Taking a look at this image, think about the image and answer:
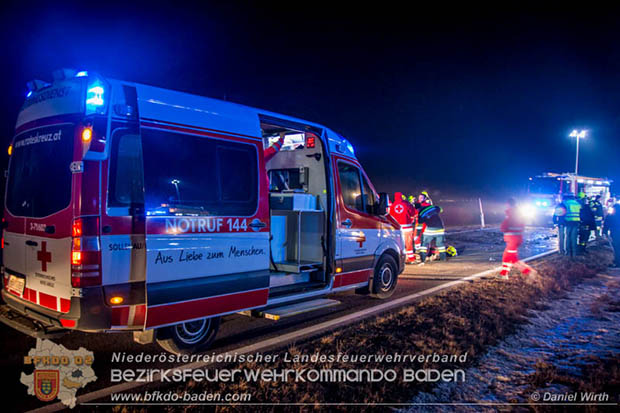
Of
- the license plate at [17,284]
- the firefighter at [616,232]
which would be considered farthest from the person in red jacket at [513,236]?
the license plate at [17,284]

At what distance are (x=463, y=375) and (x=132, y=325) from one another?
10.6 ft

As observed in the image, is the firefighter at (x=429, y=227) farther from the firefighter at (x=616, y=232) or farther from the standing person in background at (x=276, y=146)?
the standing person in background at (x=276, y=146)

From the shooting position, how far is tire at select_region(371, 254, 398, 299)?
727 centimetres

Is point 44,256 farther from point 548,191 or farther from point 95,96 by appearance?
point 548,191

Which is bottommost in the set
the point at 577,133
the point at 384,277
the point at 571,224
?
the point at 384,277

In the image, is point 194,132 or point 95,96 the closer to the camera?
point 95,96

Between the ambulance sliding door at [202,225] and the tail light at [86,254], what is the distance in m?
0.45

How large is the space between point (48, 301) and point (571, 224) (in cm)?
1309

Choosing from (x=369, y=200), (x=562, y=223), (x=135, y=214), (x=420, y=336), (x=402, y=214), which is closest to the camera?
(x=135, y=214)

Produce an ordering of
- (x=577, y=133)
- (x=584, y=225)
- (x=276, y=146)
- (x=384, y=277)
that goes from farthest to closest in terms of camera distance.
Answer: (x=577, y=133) < (x=584, y=225) < (x=384, y=277) < (x=276, y=146)

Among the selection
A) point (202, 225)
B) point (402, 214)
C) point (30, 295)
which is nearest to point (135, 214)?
point (202, 225)

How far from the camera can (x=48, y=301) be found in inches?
160

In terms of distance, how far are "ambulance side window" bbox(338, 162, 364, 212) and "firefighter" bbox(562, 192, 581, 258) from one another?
27.8 ft

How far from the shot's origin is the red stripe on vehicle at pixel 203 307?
163 inches
